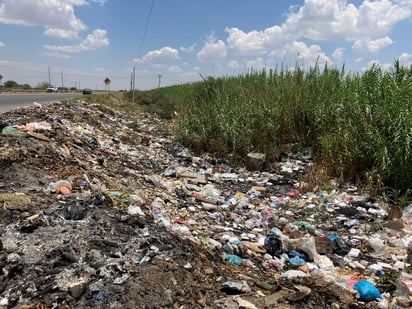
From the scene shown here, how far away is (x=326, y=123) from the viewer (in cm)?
629

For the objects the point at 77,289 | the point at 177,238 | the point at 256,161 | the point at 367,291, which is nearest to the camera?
the point at 77,289

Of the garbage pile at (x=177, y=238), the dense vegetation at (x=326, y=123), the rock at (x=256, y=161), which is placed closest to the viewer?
the garbage pile at (x=177, y=238)

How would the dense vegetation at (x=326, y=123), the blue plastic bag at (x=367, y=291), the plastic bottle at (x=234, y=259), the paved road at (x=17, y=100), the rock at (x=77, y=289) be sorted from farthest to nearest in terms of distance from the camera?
the paved road at (x=17, y=100)
the dense vegetation at (x=326, y=123)
the plastic bottle at (x=234, y=259)
the blue plastic bag at (x=367, y=291)
the rock at (x=77, y=289)

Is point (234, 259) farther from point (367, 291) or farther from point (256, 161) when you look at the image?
point (256, 161)

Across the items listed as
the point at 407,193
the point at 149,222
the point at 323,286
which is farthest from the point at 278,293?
the point at 407,193

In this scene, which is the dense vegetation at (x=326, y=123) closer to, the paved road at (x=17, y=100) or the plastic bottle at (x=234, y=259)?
the plastic bottle at (x=234, y=259)

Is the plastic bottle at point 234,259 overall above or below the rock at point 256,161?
below

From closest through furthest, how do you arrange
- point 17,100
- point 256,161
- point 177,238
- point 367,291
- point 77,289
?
point 77,289, point 367,291, point 177,238, point 256,161, point 17,100

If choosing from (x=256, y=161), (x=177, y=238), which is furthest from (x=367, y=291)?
(x=256, y=161)

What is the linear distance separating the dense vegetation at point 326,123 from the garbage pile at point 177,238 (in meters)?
0.49

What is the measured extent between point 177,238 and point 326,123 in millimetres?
4432

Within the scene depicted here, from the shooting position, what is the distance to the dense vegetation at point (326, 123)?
4.64 m

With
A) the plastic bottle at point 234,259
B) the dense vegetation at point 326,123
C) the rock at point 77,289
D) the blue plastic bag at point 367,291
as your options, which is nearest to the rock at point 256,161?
the dense vegetation at point 326,123

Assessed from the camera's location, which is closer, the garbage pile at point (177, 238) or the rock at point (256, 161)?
the garbage pile at point (177, 238)
